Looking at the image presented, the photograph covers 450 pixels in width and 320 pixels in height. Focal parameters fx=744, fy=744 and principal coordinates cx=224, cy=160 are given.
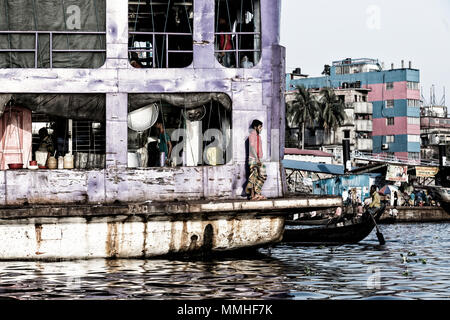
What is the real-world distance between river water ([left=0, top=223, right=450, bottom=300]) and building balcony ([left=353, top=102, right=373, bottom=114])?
58.2 m

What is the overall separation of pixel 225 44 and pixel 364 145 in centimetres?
6041

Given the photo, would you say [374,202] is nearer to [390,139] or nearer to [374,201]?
[374,201]

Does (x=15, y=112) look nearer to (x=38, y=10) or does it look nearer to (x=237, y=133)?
(x=38, y=10)

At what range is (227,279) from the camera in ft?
38.1

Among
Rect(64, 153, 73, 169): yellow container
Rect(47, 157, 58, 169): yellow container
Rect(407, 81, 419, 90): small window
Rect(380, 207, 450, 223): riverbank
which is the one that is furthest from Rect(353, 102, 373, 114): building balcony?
Rect(47, 157, 58, 169): yellow container

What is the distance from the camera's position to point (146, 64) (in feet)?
59.3

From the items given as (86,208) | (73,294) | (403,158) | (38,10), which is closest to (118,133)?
(86,208)

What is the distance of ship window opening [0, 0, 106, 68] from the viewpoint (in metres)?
13.4

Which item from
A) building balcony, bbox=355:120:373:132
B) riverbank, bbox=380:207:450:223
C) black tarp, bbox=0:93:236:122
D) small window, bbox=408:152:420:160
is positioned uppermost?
building balcony, bbox=355:120:373:132

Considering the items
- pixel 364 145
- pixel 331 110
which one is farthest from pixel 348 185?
pixel 364 145

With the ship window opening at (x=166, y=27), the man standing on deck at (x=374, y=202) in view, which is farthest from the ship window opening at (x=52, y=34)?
the man standing on deck at (x=374, y=202)

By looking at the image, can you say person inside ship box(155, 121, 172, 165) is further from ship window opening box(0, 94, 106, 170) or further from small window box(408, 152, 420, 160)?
small window box(408, 152, 420, 160)

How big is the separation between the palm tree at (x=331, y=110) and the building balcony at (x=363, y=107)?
2618 mm

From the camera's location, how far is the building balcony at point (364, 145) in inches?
2864
